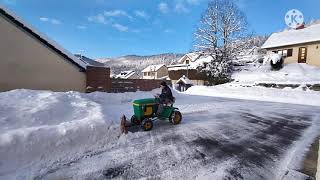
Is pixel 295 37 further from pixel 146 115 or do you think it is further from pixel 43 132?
pixel 43 132

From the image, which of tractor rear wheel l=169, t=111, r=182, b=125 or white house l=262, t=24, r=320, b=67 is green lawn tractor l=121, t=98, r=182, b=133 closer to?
tractor rear wheel l=169, t=111, r=182, b=125

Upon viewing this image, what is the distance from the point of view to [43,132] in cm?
627

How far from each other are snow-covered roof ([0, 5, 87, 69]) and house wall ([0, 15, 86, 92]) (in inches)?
7.3

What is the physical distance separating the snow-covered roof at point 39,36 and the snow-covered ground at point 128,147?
4.91m

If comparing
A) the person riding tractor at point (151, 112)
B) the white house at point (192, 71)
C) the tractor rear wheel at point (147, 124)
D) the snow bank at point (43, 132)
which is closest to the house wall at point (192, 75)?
the white house at point (192, 71)

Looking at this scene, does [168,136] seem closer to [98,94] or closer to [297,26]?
[98,94]

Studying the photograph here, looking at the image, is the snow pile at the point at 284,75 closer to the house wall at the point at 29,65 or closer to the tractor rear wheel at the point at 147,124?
the house wall at the point at 29,65

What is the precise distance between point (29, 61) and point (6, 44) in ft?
4.25

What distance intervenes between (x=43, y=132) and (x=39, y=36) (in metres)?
9.01

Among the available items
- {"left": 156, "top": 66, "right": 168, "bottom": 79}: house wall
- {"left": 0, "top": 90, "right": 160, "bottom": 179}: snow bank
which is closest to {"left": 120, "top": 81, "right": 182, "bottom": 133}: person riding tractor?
{"left": 0, "top": 90, "right": 160, "bottom": 179}: snow bank

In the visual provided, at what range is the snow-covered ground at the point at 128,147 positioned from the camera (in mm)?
5066

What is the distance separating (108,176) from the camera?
4809 mm

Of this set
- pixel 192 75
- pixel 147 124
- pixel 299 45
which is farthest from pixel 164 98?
pixel 192 75

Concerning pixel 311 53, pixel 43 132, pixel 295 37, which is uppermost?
pixel 295 37
